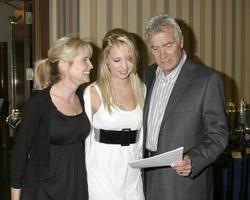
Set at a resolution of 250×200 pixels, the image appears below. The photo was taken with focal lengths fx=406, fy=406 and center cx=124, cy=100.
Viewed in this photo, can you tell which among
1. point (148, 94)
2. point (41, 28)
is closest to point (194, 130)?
point (148, 94)

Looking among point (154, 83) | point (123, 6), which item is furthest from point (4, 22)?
point (154, 83)

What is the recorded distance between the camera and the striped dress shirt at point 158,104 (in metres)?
2.14

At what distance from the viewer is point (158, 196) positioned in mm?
2148

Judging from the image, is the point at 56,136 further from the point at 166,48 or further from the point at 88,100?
the point at 166,48

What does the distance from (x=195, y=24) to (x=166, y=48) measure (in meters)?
1.83

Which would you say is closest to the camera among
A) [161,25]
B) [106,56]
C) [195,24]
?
[161,25]

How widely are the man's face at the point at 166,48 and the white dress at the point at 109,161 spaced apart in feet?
1.13

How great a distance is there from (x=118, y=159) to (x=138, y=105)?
1.08 ft

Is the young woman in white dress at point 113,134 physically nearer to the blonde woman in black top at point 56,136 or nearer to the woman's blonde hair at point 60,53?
the blonde woman in black top at point 56,136

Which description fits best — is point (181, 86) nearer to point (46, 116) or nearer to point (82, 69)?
point (82, 69)

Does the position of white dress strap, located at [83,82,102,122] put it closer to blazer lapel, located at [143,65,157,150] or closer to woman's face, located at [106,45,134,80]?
woman's face, located at [106,45,134,80]

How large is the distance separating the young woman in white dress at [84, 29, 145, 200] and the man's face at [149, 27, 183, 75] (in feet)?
0.48

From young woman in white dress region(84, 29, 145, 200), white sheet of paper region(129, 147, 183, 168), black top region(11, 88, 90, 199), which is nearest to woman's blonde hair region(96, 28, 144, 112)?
young woman in white dress region(84, 29, 145, 200)

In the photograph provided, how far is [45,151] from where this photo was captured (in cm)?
200
